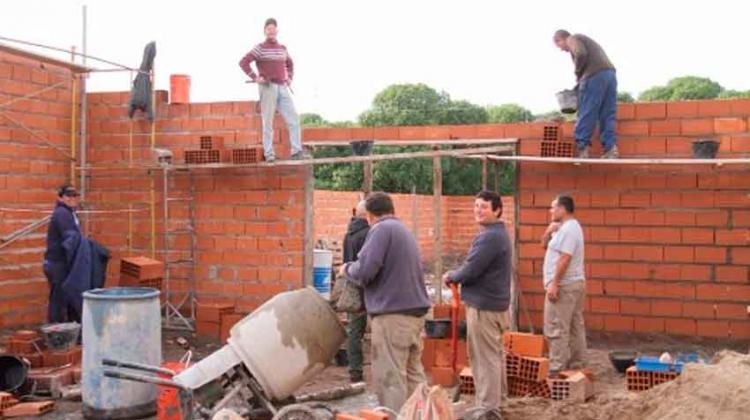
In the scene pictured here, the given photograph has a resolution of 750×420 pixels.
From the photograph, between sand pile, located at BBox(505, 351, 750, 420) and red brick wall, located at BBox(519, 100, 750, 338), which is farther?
red brick wall, located at BBox(519, 100, 750, 338)

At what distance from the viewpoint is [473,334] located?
20.0 feet

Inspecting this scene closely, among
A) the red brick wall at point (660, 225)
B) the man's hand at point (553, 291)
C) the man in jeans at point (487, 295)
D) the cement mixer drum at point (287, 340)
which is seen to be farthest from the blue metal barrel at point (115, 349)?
the red brick wall at point (660, 225)

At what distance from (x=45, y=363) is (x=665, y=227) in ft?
20.4

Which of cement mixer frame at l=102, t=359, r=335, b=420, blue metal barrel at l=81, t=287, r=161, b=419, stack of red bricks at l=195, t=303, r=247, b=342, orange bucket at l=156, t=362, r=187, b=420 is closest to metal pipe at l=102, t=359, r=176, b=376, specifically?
cement mixer frame at l=102, t=359, r=335, b=420

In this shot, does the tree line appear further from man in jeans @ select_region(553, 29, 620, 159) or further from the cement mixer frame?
the cement mixer frame

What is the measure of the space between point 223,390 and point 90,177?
5.73 meters

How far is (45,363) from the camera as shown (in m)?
7.65

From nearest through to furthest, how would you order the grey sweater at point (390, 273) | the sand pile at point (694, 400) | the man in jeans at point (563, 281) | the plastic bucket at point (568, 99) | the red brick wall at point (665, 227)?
the sand pile at point (694, 400) < the grey sweater at point (390, 273) < the man in jeans at point (563, 281) < the red brick wall at point (665, 227) < the plastic bucket at point (568, 99)

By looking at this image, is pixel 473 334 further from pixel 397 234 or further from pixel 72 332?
pixel 72 332

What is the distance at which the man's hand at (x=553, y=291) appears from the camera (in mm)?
7086

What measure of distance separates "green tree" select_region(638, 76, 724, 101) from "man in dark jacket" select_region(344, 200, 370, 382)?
32.3 meters

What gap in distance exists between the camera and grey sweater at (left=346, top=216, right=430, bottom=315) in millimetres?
5695

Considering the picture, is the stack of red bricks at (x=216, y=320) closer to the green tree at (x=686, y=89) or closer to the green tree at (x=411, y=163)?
the green tree at (x=411, y=163)

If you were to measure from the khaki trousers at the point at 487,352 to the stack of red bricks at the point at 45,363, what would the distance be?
3751mm
